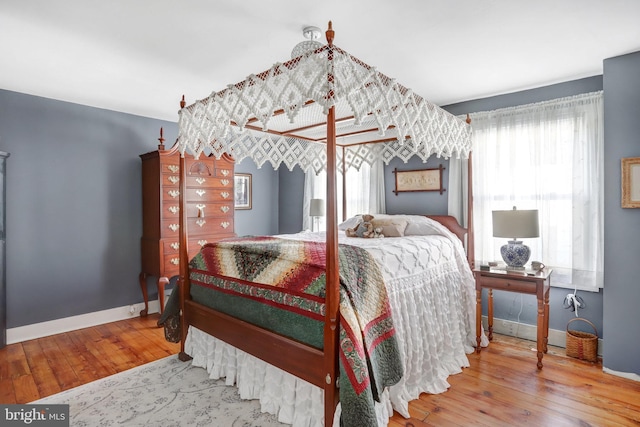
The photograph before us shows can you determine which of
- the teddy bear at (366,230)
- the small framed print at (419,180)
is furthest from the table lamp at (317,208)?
the teddy bear at (366,230)

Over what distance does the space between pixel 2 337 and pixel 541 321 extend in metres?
4.86

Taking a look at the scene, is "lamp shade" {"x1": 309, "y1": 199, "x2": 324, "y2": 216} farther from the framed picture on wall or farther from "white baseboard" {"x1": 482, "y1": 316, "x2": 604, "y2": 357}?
"white baseboard" {"x1": 482, "y1": 316, "x2": 604, "y2": 357}

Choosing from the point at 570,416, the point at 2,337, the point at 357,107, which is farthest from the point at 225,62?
the point at 570,416

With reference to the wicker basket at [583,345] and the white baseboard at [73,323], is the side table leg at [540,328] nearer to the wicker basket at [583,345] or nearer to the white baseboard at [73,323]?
the wicker basket at [583,345]

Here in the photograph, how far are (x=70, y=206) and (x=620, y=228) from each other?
17.3 feet

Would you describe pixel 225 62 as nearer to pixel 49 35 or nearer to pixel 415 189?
pixel 49 35

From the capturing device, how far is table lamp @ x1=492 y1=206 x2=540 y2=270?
286cm

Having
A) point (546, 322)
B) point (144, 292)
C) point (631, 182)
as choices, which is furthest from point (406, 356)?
point (144, 292)

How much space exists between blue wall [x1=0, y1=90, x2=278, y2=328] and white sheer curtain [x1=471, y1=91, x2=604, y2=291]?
408 centimetres

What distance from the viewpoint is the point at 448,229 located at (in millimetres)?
3713

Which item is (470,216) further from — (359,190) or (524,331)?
(359,190)

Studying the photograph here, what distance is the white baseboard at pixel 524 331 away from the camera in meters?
3.24

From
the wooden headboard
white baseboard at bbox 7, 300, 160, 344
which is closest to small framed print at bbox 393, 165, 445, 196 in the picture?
the wooden headboard

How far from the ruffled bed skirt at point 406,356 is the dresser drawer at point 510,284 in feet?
0.72
